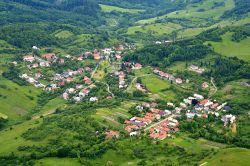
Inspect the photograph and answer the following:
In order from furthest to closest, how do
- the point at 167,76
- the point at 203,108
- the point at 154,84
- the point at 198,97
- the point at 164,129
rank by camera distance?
the point at 167,76 → the point at 154,84 → the point at 198,97 → the point at 203,108 → the point at 164,129

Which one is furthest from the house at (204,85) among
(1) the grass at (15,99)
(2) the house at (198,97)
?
(1) the grass at (15,99)

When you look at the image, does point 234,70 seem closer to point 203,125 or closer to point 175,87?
point 175,87

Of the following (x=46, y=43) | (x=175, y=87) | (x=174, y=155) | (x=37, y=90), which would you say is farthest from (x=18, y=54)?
(x=174, y=155)

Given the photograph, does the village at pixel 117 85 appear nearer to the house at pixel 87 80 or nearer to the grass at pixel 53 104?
the house at pixel 87 80

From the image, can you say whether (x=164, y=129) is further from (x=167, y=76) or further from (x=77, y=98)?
(x=167, y=76)

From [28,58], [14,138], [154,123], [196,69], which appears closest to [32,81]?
[28,58]

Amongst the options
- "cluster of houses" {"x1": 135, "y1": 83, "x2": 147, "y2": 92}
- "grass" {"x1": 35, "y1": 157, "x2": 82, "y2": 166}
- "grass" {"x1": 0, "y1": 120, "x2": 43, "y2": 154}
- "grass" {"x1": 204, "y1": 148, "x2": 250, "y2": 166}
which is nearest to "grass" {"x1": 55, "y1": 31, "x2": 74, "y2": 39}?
"cluster of houses" {"x1": 135, "y1": 83, "x2": 147, "y2": 92}
